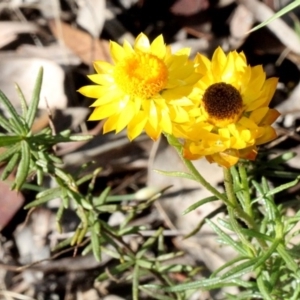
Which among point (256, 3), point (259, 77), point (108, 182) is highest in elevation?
point (259, 77)

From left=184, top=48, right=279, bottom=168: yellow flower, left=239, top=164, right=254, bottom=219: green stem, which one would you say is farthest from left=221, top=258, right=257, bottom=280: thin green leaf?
left=184, top=48, right=279, bottom=168: yellow flower

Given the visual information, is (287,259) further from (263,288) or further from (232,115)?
(232,115)

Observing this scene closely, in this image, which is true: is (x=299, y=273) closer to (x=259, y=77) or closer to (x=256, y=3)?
(x=259, y=77)

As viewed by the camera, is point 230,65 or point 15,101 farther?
point 15,101

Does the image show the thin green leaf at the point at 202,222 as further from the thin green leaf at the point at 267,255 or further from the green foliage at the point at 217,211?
the thin green leaf at the point at 267,255

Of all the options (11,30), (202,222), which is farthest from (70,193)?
(11,30)

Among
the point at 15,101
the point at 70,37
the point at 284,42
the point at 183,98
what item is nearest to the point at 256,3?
the point at 284,42

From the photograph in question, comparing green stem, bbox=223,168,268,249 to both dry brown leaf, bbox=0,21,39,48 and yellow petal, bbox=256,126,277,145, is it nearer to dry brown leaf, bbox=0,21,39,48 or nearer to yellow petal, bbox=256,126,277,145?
yellow petal, bbox=256,126,277,145

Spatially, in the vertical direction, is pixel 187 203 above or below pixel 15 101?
below
